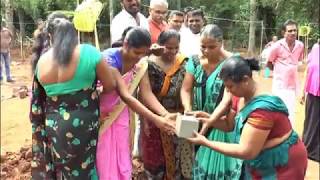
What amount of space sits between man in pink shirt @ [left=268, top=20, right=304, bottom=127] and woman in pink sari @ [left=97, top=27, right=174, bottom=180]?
2.85 m

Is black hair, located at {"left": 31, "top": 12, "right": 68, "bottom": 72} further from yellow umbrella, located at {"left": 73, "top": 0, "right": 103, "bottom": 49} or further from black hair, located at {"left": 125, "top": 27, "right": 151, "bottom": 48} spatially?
yellow umbrella, located at {"left": 73, "top": 0, "right": 103, "bottom": 49}

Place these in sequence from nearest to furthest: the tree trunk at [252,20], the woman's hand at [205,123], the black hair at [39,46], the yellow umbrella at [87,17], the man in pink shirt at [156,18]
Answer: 1. the black hair at [39,46]
2. the woman's hand at [205,123]
3. the yellow umbrella at [87,17]
4. the man in pink shirt at [156,18]
5. the tree trunk at [252,20]

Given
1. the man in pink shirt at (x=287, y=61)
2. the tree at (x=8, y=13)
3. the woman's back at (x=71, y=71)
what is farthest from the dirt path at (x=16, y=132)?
the woman's back at (x=71, y=71)

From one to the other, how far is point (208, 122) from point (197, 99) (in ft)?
1.23

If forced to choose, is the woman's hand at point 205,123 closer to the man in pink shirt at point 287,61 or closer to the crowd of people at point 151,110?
the crowd of people at point 151,110

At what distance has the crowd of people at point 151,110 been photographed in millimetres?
2383

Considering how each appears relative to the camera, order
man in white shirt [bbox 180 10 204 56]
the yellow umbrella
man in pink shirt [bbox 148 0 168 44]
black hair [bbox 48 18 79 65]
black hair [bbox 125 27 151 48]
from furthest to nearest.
→ 1. man in white shirt [bbox 180 10 204 56]
2. man in pink shirt [bbox 148 0 168 44]
3. the yellow umbrella
4. black hair [bbox 125 27 151 48]
5. black hair [bbox 48 18 79 65]

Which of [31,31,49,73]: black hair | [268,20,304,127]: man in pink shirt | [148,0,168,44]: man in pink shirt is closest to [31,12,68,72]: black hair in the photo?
[31,31,49,73]: black hair

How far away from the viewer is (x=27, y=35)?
224 inches

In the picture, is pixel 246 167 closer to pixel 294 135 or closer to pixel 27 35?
pixel 294 135

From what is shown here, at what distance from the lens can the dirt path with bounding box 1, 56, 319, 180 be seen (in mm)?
4176

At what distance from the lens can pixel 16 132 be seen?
5.88 m

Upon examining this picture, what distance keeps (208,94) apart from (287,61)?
2.63 m

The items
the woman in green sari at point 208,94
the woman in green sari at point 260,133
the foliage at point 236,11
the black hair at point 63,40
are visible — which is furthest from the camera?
the foliage at point 236,11
